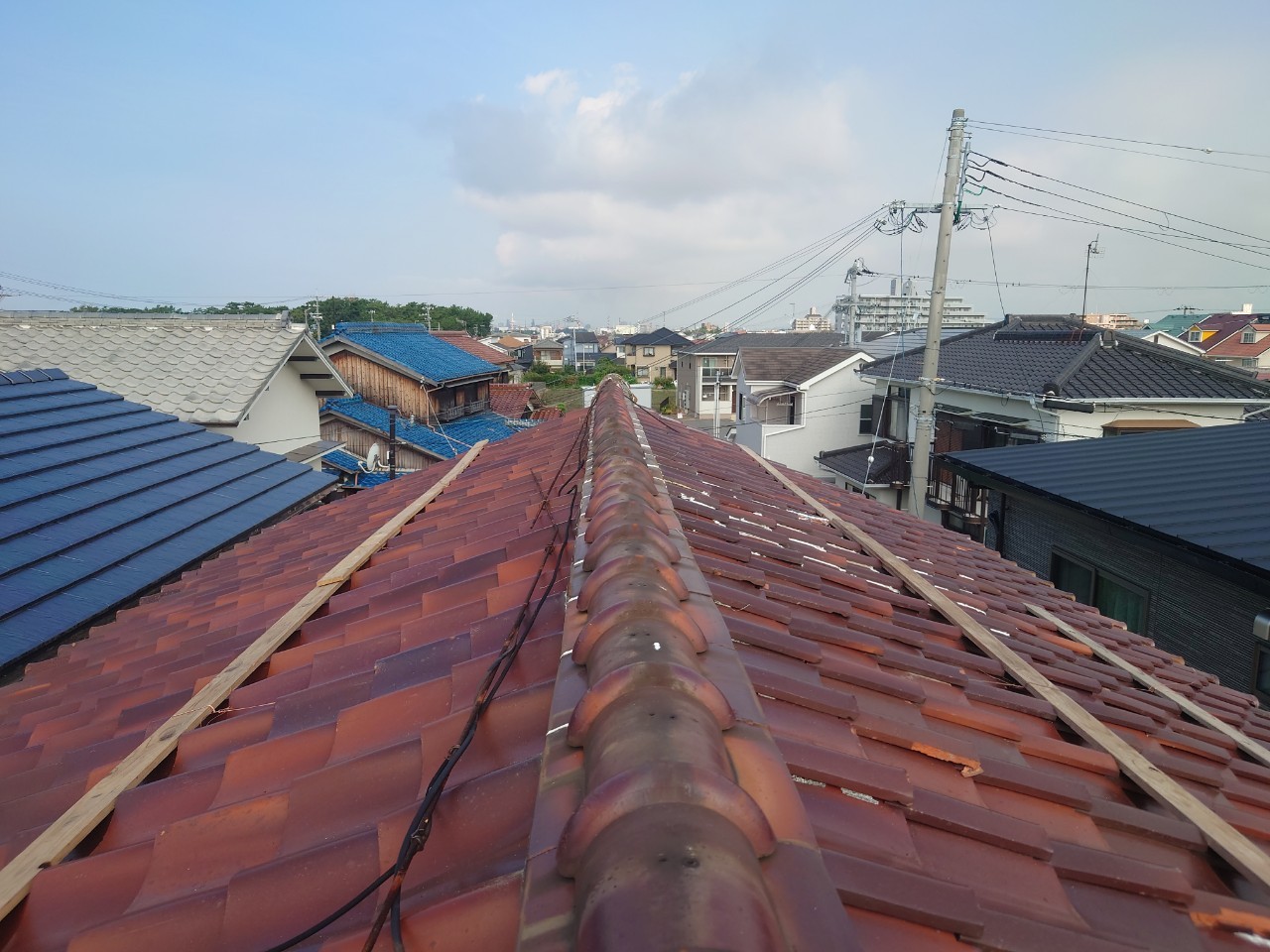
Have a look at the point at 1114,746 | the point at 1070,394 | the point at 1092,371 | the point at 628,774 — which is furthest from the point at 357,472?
the point at 628,774

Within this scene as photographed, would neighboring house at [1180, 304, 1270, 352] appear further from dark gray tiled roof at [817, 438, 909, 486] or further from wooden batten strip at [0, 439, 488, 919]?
wooden batten strip at [0, 439, 488, 919]

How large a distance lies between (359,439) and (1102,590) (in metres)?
22.9

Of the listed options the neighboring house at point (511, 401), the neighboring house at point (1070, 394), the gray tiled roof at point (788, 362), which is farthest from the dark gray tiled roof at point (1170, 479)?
the neighboring house at point (511, 401)

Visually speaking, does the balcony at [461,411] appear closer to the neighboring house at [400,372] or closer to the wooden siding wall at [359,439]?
the neighboring house at [400,372]

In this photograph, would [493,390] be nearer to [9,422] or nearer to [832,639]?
[9,422]

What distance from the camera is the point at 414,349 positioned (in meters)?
30.4

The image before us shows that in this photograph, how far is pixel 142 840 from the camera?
1811mm

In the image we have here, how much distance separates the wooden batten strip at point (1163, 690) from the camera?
3.30 m

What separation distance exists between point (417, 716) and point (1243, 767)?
3505 millimetres

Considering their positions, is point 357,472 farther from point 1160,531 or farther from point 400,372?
point 1160,531

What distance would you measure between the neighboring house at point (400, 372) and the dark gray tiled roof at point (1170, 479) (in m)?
20.9

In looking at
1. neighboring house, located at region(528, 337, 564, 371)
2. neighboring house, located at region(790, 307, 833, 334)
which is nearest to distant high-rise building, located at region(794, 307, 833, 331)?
neighboring house, located at region(790, 307, 833, 334)

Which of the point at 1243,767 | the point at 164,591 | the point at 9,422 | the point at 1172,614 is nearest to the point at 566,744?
the point at 1243,767

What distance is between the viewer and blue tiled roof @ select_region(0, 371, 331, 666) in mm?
5762
